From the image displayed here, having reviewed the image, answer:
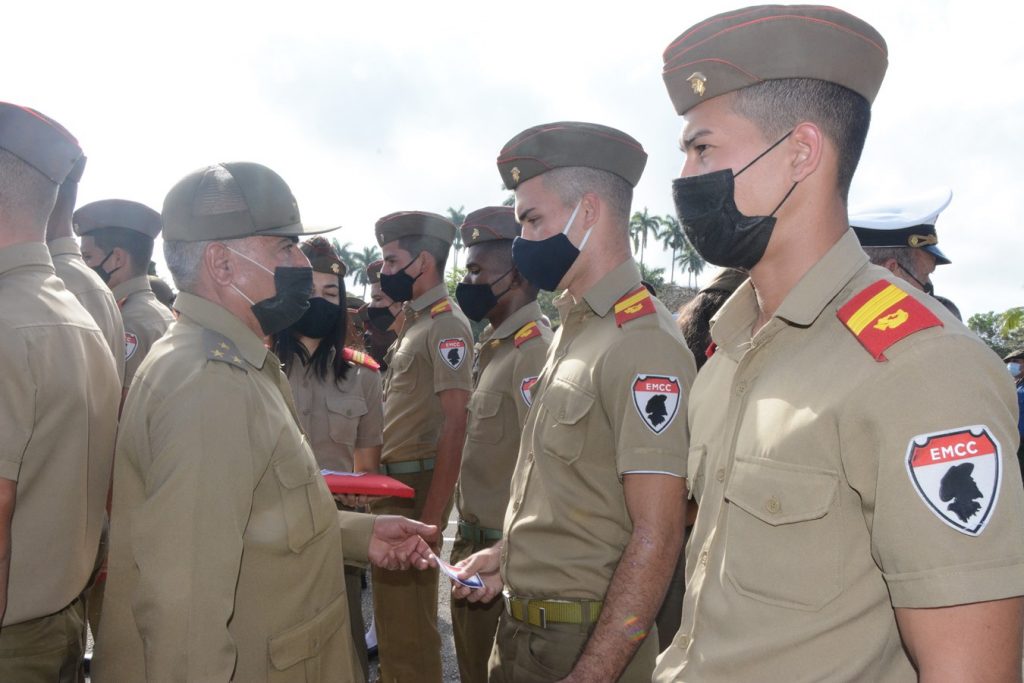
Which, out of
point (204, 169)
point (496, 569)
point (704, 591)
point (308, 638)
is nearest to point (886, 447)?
point (704, 591)

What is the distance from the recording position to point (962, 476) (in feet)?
4.06

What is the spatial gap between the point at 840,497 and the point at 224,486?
153cm

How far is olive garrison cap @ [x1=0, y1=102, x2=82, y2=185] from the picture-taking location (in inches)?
99.0

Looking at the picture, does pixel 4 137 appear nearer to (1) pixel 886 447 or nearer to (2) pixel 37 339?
(2) pixel 37 339

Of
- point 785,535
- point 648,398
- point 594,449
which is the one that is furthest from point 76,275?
point 785,535

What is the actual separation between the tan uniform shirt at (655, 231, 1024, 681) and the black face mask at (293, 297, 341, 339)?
3295mm

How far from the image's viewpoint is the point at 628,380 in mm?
2555

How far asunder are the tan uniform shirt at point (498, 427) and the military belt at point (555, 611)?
139cm

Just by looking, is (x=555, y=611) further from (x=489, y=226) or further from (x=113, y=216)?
(x=113, y=216)

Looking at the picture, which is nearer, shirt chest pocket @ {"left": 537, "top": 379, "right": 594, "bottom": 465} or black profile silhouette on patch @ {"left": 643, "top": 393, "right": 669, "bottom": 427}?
black profile silhouette on patch @ {"left": 643, "top": 393, "right": 669, "bottom": 427}

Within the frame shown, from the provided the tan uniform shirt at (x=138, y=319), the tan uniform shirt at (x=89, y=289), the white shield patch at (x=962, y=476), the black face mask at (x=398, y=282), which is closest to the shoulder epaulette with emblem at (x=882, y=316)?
the white shield patch at (x=962, y=476)

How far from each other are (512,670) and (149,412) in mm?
1485

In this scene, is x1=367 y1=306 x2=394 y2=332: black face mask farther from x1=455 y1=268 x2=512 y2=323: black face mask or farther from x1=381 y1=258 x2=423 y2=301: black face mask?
x1=455 y1=268 x2=512 y2=323: black face mask

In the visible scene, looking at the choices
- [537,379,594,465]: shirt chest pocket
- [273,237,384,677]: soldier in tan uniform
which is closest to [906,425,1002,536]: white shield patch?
[537,379,594,465]: shirt chest pocket
